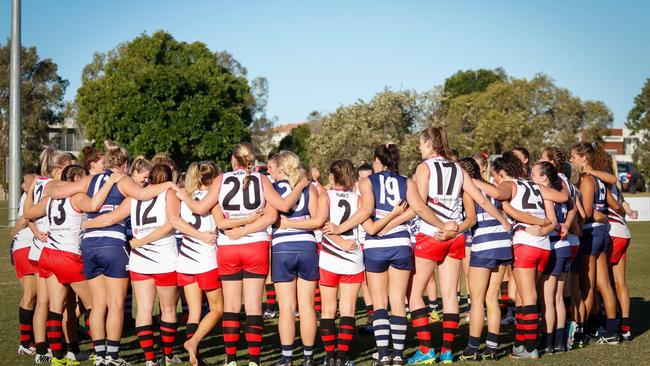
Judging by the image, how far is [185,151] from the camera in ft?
169

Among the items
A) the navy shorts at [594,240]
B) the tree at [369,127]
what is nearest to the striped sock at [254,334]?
the navy shorts at [594,240]

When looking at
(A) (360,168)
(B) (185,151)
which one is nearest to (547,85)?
(B) (185,151)

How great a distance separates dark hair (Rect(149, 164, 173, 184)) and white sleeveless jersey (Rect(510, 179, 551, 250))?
3654mm

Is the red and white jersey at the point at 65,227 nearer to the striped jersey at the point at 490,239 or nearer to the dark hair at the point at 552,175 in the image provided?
the striped jersey at the point at 490,239

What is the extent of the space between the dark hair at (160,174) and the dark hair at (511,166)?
3581 millimetres

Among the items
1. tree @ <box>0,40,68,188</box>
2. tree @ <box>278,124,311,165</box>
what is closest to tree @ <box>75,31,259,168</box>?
tree @ <box>0,40,68,188</box>

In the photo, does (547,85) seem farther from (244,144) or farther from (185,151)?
(244,144)

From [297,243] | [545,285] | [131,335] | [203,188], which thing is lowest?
[131,335]

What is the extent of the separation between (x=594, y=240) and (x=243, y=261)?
14.7ft

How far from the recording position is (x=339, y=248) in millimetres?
8375

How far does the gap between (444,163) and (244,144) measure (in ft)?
6.83

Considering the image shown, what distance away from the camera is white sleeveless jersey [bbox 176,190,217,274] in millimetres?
8281

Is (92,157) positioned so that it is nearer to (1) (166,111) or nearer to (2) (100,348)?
(2) (100,348)

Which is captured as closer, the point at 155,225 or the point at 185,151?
the point at 155,225
